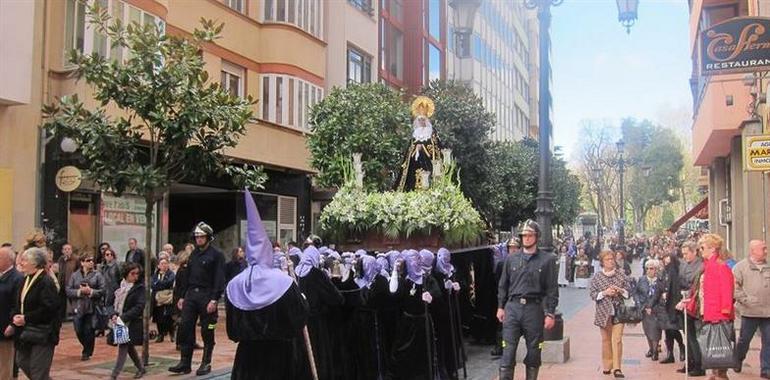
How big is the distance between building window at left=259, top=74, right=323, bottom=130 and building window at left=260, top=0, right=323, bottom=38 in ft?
6.01

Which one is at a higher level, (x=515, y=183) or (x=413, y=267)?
(x=515, y=183)

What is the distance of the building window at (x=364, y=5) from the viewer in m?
29.7

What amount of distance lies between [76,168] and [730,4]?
16697 millimetres

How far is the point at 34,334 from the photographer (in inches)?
313

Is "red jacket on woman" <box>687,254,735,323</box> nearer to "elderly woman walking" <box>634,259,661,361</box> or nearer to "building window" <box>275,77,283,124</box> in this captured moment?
"elderly woman walking" <box>634,259,661,361</box>

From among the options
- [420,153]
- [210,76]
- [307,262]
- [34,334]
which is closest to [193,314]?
[34,334]

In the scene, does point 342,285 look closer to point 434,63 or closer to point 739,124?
point 739,124

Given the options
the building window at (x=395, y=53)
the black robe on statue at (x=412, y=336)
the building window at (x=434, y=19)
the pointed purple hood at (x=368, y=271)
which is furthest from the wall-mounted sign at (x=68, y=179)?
the building window at (x=434, y=19)

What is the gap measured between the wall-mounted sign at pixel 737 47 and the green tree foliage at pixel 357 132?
9926 millimetres

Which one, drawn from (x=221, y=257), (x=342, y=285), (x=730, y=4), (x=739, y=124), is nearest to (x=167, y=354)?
(x=221, y=257)

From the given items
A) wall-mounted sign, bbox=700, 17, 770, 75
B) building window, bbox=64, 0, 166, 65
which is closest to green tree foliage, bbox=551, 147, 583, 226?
wall-mounted sign, bbox=700, 17, 770, 75

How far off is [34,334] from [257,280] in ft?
10.2

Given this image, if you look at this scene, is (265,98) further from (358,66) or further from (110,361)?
(110,361)

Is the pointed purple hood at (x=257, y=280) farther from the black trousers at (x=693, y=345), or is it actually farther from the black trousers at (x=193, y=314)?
the black trousers at (x=693, y=345)
